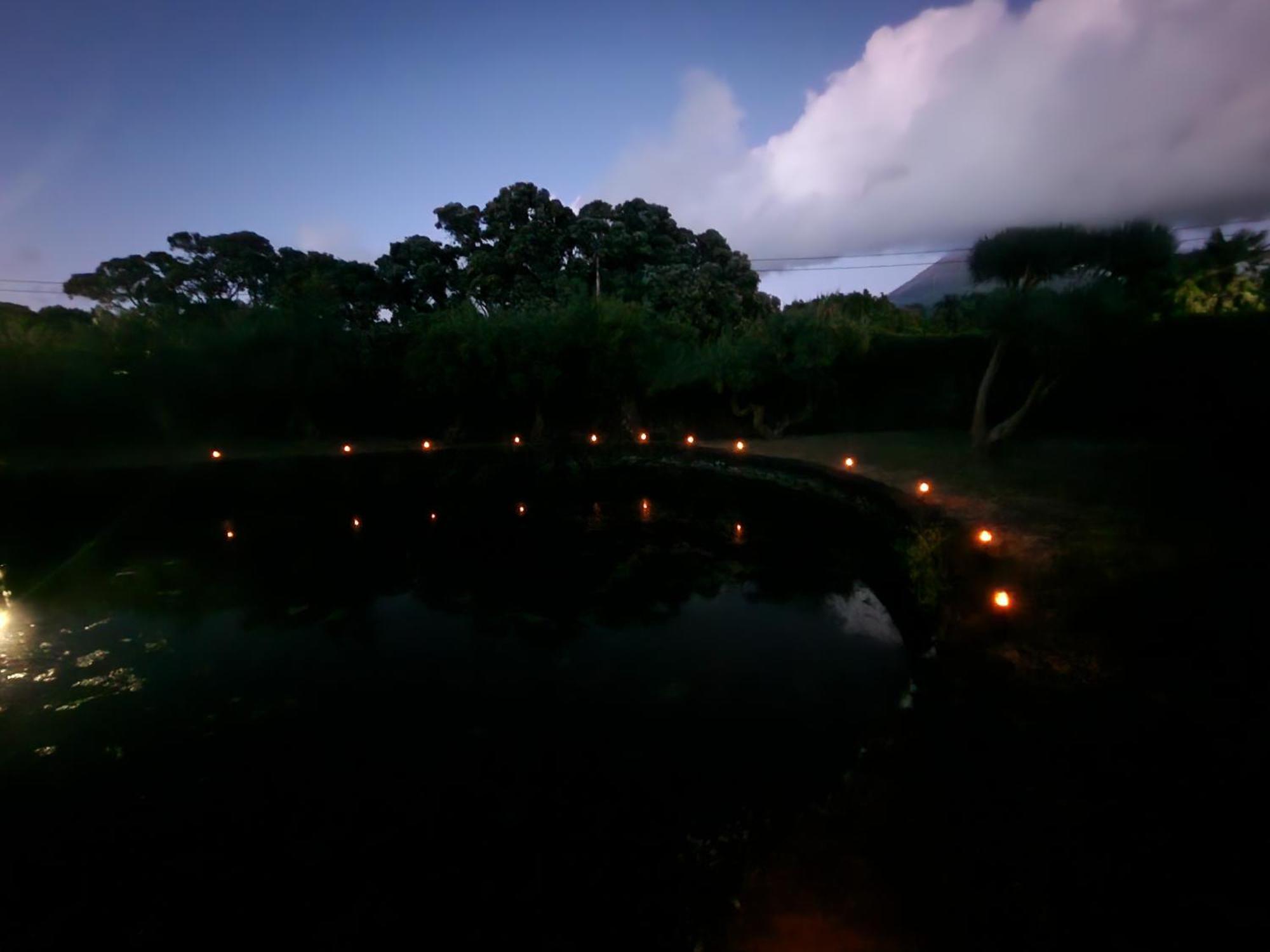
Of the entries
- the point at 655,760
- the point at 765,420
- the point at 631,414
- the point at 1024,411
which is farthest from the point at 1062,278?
the point at 655,760

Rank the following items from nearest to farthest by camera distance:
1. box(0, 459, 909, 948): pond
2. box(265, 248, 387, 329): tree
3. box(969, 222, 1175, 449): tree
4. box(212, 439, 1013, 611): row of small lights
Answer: box(0, 459, 909, 948): pond, box(212, 439, 1013, 611): row of small lights, box(969, 222, 1175, 449): tree, box(265, 248, 387, 329): tree

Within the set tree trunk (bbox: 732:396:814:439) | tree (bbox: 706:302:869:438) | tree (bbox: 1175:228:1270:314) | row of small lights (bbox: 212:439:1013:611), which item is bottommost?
row of small lights (bbox: 212:439:1013:611)

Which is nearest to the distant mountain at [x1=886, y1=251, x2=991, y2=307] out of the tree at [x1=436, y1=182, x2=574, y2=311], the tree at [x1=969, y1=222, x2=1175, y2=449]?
the tree at [x1=969, y1=222, x2=1175, y2=449]

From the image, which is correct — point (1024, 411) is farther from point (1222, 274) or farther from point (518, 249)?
point (518, 249)

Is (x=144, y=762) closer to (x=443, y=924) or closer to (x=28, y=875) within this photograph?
(x=28, y=875)

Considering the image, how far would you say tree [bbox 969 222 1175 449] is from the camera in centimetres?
1029

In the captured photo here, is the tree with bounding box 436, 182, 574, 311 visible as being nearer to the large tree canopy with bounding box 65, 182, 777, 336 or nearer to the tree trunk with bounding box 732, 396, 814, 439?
the large tree canopy with bounding box 65, 182, 777, 336

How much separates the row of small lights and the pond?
97 centimetres

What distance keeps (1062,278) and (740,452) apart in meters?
7.10

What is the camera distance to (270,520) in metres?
10.7

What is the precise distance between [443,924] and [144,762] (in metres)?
2.81

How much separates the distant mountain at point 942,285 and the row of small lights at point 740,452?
4.20 meters

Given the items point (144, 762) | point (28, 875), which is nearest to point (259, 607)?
point (144, 762)

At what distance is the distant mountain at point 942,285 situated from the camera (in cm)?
1263
